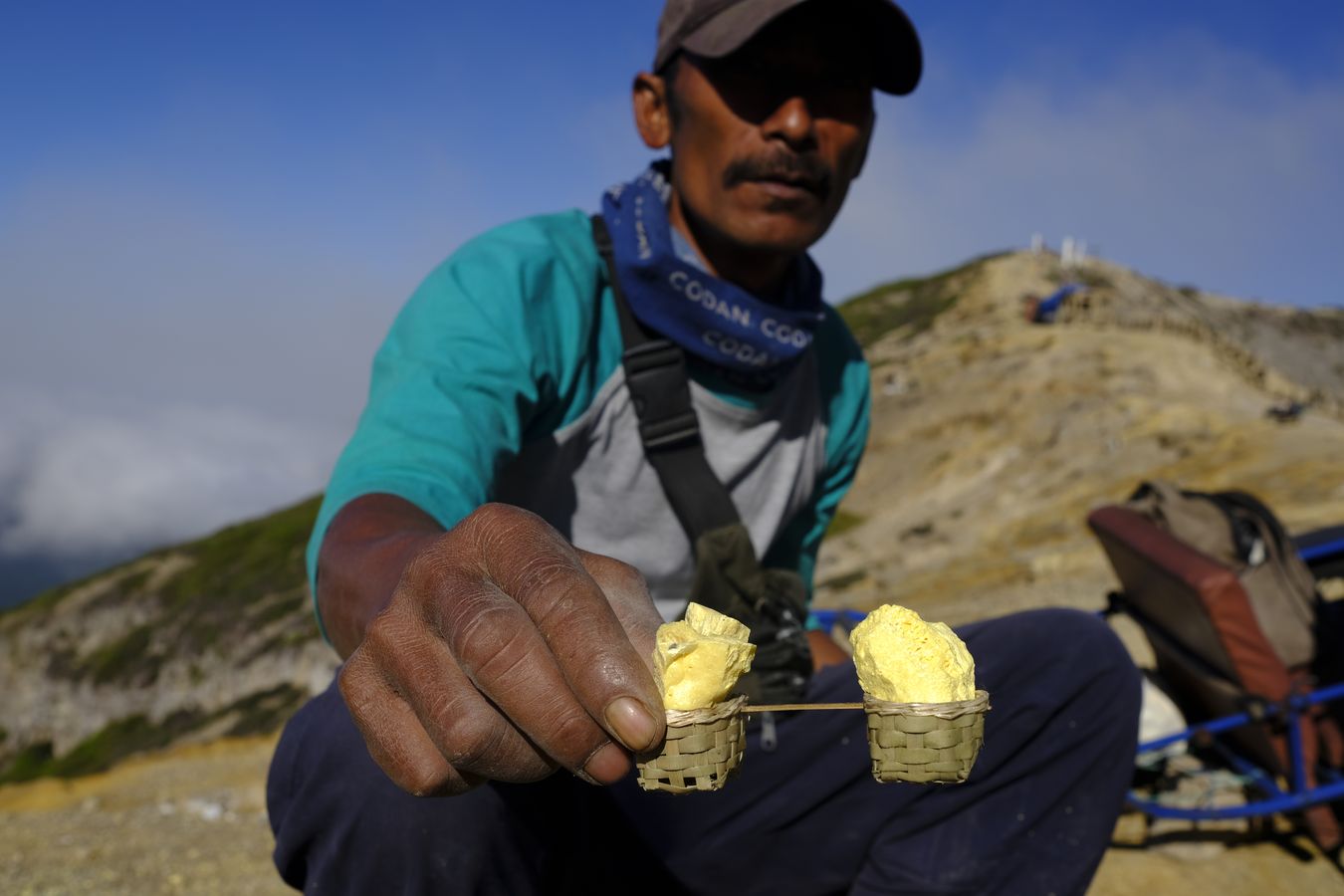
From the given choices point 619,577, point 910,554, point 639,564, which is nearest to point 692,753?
point 619,577

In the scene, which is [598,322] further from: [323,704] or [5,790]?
[5,790]

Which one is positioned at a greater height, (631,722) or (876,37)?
(876,37)

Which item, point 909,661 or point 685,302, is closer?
point 909,661

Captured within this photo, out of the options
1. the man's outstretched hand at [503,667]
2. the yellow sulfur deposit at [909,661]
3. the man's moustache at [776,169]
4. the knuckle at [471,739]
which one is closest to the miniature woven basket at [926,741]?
the yellow sulfur deposit at [909,661]

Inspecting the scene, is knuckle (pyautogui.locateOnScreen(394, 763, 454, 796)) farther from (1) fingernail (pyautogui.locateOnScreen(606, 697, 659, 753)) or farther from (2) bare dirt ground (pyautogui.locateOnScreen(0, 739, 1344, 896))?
(2) bare dirt ground (pyautogui.locateOnScreen(0, 739, 1344, 896))

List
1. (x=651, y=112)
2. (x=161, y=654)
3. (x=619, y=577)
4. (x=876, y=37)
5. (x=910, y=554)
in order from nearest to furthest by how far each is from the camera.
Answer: (x=619, y=577), (x=876, y=37), (x=651, y=112), (x=910, y=554), (x=161, y=654)

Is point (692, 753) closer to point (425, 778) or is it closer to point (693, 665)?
point (693, 665)

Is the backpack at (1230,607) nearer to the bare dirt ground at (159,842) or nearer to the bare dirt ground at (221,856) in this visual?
the bare dirt ground at (221,856)
